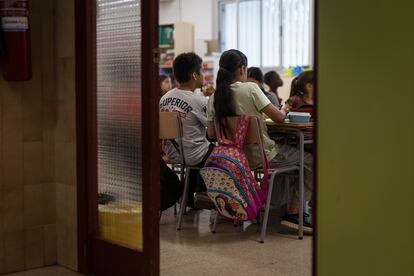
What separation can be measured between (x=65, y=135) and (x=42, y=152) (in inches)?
5.8

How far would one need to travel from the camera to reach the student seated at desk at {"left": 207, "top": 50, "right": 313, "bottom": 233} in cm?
374

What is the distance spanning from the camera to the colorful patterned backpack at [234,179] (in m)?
3.52

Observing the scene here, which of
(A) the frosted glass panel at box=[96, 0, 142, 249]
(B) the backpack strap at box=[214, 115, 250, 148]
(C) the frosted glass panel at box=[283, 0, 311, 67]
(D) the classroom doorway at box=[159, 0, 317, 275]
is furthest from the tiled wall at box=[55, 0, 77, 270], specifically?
(C) the frosted glass panel at box=[283, 0, 311, 67]

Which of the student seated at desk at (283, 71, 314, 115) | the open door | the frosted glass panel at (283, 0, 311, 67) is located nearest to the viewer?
the open door

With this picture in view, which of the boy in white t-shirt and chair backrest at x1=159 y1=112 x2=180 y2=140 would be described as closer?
chair backrest at x1=159 y1=112 x2=180 y2=140

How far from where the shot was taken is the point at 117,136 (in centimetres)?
291

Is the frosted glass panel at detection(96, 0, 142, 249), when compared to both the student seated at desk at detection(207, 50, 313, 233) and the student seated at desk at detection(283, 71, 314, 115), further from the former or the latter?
the student seated at desk at detection(283, 71, 314, 115)

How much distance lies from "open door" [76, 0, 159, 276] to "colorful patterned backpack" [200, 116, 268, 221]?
0.78 meters

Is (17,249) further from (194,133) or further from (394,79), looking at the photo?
(394,79)

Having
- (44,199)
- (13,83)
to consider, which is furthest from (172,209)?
(13,83)

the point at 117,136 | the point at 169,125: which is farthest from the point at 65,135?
the point at 169,125

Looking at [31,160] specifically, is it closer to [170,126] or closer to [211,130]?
[170,126]

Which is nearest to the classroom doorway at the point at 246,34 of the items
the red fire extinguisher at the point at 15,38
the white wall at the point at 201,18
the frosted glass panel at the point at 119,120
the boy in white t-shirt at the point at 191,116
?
the white wall at the point at 201,18

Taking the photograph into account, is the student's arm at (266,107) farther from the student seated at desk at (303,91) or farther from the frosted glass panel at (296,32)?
the frosted glass panel at (296,32)
